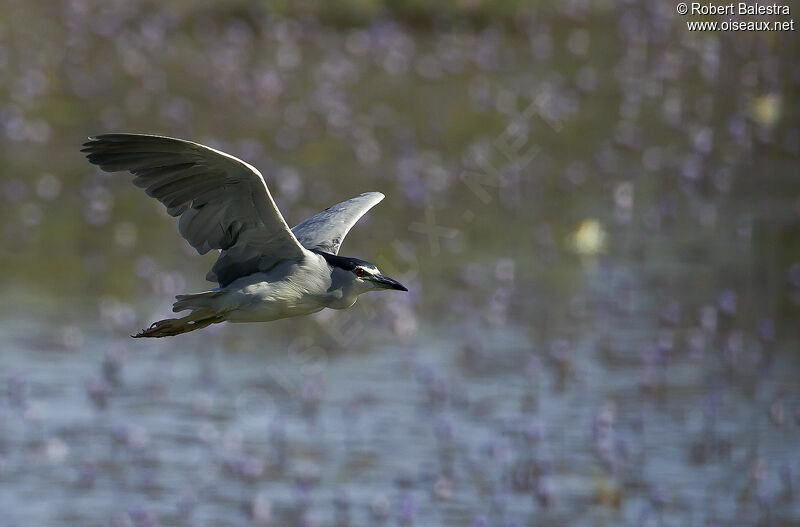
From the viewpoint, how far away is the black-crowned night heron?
673cm

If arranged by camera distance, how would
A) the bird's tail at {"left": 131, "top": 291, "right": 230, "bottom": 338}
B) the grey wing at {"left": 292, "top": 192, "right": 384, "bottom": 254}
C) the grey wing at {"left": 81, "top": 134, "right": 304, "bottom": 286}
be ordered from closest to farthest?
the grey wing at {"left": 81, "top": 134, "right": 304, "bottom": 286} → the bird's tail at {"left": 131, "top": 291, "right": 230, "bottom": 338} → the grey wing at {"left": 292, "top": 192, "right": 384, "bottom": 254}

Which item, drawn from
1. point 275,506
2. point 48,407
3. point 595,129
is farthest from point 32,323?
point 595,129

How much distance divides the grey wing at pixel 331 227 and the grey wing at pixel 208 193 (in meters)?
0.71

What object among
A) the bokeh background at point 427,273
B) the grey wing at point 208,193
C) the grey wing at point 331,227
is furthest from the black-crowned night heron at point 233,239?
the bokeh background at point 427,273

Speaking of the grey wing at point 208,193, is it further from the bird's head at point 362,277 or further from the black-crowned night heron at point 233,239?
the bird's head at point 362,277

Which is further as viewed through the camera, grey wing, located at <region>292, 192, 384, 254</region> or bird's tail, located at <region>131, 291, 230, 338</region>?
grey wing, located at <region>292, 192, 384, 254</region>

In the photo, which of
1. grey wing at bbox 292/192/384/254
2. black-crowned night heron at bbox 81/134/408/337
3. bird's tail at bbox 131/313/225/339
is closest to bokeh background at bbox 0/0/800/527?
grey wing at bbox 292/192/384/254

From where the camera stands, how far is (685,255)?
1596 cm

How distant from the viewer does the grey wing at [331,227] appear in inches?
304

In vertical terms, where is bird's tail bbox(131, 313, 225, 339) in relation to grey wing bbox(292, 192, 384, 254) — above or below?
below

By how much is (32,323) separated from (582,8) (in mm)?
11167

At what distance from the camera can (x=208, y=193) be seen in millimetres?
6832

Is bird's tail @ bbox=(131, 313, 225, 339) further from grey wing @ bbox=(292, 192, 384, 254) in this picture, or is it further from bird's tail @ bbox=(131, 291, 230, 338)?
grey wing @ bbox=(292, 192, 384, 254)

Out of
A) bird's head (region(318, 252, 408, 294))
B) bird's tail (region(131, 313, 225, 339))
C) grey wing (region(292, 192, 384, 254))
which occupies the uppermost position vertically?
grey wing (region(292, 192, 384, 254))
